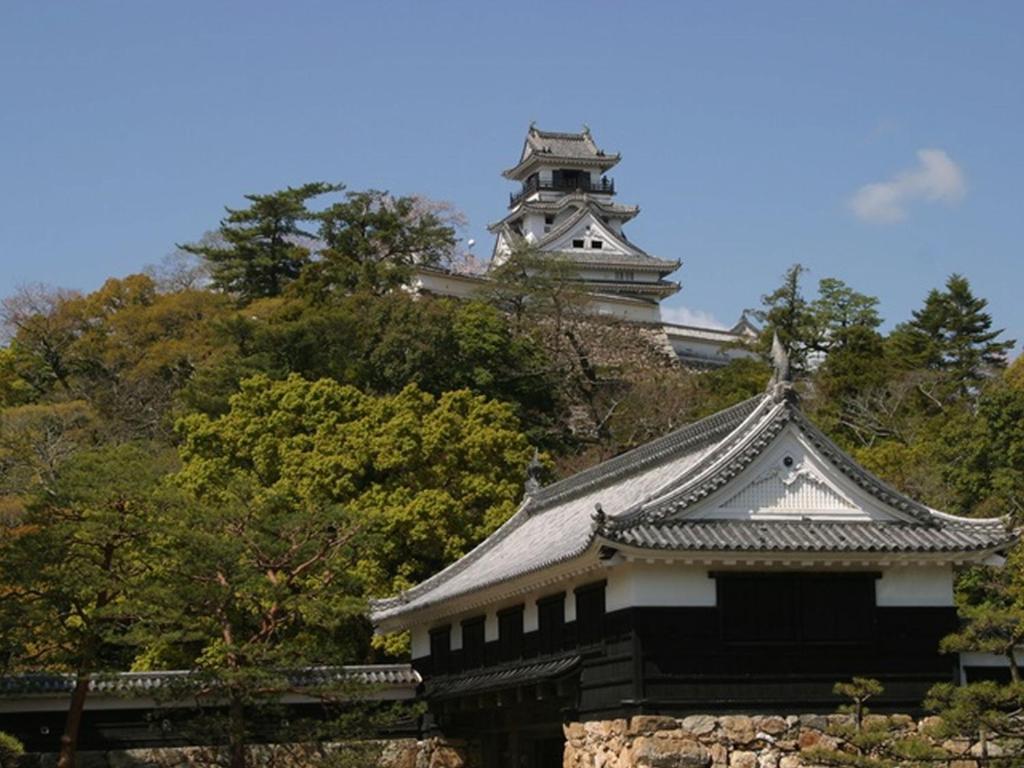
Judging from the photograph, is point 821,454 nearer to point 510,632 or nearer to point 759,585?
point 759,585

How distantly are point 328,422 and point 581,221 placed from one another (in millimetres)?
41069

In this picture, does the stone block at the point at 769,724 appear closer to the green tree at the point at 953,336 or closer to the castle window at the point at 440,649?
the castle window at the point at 440,649

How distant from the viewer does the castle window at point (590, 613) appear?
23.0 metres

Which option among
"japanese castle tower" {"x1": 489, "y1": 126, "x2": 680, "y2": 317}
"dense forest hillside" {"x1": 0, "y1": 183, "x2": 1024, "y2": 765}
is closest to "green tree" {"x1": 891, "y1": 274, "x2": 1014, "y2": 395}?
"dense forest hillside" {"x1": 0, "y1": 183, "x2": 1024, "y2": 765}

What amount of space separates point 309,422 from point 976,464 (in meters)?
15.0

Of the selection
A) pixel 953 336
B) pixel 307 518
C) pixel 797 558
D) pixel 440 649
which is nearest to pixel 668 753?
pixel 797 558

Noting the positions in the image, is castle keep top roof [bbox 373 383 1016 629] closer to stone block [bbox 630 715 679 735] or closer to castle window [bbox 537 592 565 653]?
castle window [bbox 537 592 565 653]

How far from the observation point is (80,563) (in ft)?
85.5

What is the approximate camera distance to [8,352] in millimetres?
57375

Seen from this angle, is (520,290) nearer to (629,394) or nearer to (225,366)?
(629,394)

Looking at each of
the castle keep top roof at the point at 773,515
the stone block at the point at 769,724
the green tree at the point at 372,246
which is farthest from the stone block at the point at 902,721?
the green tree at the point at 372,246

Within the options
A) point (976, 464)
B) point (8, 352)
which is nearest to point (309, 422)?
point (976, 464)

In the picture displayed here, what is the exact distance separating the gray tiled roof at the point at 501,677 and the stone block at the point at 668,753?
202 centimetres

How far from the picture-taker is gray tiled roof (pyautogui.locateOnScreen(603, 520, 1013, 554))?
21453 millimetres
